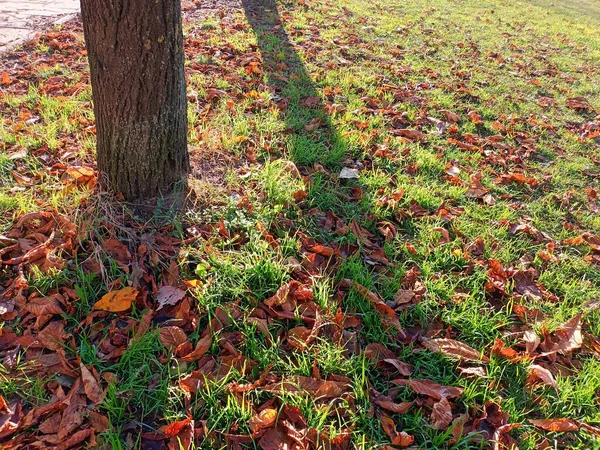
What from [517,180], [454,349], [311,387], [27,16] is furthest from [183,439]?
[27,16]

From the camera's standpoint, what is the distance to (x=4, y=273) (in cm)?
199

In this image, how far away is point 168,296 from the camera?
200cm

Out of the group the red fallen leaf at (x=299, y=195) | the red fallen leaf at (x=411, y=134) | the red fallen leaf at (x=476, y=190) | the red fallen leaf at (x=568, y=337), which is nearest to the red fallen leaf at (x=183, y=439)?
the red fallen leaf at (x=299, y=195)

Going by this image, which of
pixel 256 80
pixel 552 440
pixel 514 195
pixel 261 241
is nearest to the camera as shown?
pixel 552 440

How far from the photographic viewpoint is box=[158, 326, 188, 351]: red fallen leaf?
5.98 feet

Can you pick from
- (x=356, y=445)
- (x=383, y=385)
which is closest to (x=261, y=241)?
(x=383, y=385)

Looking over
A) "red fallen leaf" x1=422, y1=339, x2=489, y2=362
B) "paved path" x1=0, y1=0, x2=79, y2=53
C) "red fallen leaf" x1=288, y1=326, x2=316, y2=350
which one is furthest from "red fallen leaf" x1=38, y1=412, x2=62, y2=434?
"paved path" x1=0, y1=0, x2=79, y2=53

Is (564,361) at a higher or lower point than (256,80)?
lower

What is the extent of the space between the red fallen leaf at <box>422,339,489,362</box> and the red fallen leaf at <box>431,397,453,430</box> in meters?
0.26

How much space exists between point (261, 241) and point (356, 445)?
1128 millimetres

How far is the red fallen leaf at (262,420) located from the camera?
5.16 ft

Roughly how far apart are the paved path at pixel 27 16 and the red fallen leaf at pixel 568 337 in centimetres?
532

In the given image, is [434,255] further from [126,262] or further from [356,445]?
[126,262]

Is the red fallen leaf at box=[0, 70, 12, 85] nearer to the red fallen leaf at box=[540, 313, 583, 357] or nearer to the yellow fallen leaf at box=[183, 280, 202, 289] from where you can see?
the yellow fallen leaf at box=[183, 280, 202, 289]
